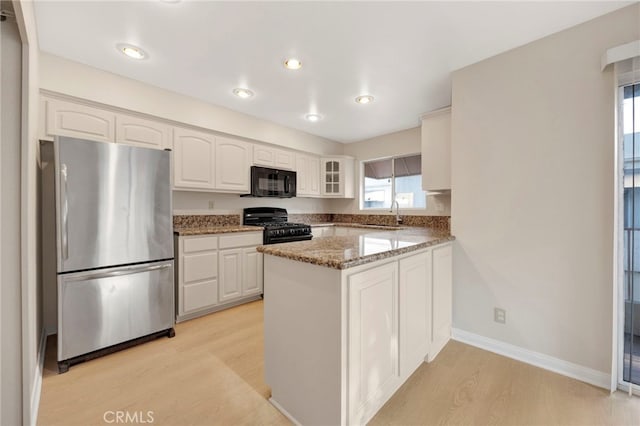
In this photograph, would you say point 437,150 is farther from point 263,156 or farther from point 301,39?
point 263,156

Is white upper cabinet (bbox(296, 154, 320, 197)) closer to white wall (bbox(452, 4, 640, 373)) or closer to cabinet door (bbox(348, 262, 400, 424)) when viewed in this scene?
white wall (bbox(452, 4, 640, 373))

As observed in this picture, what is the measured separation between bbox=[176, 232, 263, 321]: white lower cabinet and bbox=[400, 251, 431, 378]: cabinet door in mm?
2076

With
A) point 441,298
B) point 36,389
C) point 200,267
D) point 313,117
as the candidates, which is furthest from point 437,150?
point 36,389

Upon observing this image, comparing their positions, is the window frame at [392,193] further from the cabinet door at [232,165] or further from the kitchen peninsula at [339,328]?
the kitchen peninsula at [339,328]

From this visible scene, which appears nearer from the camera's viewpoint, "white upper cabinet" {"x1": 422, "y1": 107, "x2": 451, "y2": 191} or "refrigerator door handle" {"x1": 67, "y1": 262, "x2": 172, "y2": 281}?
"refrigerator door handle" {"x1": 67, "y1": 262, "x2": 172, "y2": 281}

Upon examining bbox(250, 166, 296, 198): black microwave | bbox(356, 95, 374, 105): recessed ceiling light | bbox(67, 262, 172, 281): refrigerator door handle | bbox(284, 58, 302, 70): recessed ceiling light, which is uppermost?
bbox(356, 95, 374, 105): recessed ceiling light

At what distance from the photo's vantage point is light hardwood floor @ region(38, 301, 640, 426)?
1412 millimetres

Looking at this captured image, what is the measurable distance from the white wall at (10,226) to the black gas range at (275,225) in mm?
2168

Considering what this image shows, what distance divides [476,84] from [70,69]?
343 centimetres

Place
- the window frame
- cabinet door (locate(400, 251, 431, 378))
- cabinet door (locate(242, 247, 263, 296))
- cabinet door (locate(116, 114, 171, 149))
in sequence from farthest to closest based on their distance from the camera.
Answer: the window frame < cabinet door (locate(242, 247, 263, 296)) < cabinet door (locate(116, 114, 171, 149)) < cabinet door (locate(400, 251, 431, 378))

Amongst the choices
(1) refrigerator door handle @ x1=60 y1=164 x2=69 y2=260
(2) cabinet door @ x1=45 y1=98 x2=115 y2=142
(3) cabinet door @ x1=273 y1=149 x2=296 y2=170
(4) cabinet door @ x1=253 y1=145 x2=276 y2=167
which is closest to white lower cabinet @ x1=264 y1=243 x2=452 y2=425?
(1) refrigerator door handle @ x1=60 y1=164 x2=69 y2=260

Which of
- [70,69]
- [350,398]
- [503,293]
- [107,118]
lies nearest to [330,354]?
[350,398]

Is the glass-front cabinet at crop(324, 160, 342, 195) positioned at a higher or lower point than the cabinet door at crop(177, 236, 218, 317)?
higher

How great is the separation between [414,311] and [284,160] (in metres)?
2.93
